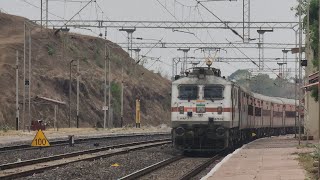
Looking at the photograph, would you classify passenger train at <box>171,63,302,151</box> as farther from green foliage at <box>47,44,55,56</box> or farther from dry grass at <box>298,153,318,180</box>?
green foliage at <box>47,44,55,56</box>

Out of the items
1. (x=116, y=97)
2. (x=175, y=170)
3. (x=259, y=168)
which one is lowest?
(x=175, y=170)

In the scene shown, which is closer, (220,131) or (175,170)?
(175,170)

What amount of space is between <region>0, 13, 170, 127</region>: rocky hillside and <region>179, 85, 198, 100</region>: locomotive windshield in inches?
1843

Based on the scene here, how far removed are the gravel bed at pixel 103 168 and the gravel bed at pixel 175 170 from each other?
0.86m

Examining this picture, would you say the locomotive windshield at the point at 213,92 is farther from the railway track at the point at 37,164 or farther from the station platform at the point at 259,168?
the railway track at the point at 37,164

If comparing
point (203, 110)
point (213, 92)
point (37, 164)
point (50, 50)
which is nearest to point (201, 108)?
point (203, 110)

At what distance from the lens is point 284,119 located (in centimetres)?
6531

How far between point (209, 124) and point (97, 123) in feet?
199

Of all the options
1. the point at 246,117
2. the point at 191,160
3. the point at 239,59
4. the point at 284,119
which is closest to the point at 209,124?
the point at 191,160

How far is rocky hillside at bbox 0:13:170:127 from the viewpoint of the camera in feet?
277

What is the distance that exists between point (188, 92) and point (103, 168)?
7439 millimetres

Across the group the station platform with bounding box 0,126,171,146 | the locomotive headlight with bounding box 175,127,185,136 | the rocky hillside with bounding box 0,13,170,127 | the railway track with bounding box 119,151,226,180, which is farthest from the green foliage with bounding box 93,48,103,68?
the locomotive headlight with bounding box 175,127,185,136

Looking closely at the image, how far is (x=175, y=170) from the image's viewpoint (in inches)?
934

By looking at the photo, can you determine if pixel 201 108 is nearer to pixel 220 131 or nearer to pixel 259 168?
pixel 220 131
